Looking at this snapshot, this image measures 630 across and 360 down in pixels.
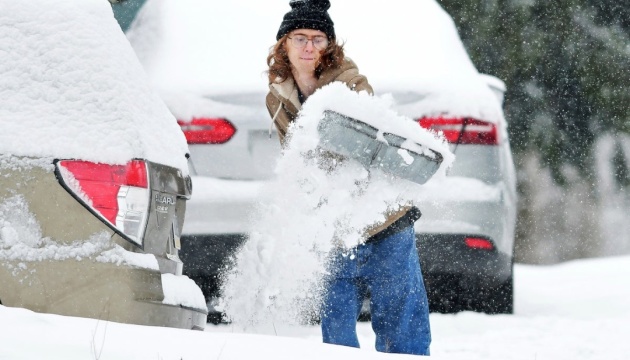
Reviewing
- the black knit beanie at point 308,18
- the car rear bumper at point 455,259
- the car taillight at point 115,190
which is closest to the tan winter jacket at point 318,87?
the black knit beanie at point 308,18

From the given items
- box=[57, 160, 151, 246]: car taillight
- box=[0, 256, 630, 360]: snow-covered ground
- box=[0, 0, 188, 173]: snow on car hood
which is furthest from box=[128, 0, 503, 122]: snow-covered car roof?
box=[57, 160, 151, 246]: car taillight

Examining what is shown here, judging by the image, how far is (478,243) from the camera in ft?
19.0

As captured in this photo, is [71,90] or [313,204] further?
[313,204]

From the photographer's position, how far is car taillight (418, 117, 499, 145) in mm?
5641

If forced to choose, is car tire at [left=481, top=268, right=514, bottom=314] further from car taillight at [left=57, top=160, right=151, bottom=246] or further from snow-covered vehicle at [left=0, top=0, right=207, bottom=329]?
car taillight at [left=57, top=160, right=151, bottom=246]

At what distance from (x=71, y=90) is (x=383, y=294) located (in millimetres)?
1452

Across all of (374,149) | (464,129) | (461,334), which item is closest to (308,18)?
(374,149)

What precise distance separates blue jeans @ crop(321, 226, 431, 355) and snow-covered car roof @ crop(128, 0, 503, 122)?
4.25 ft

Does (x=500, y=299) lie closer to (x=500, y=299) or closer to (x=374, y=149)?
(x=500, y=299)

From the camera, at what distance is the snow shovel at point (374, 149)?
423 cm

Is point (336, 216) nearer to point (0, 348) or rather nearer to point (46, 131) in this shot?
point (46, 131)

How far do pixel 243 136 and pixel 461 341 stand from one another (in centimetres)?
158

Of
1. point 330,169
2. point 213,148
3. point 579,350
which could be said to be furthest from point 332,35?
point 579,350

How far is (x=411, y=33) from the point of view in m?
6.49
